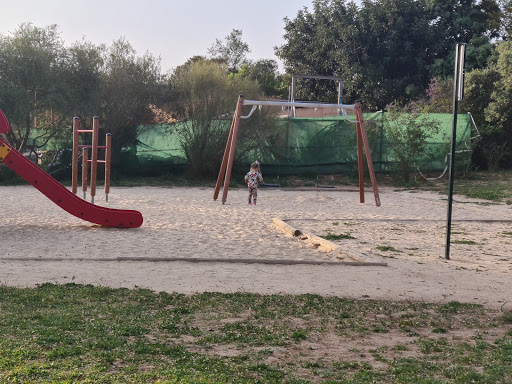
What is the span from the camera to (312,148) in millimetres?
23047

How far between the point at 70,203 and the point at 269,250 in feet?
12.9

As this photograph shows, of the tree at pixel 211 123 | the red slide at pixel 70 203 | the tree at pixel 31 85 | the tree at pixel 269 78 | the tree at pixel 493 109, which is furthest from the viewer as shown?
the tree at pixel 269 78

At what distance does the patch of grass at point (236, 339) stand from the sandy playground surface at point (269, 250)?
1.93 feet

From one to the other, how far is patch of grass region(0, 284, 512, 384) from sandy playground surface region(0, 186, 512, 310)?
589 mm

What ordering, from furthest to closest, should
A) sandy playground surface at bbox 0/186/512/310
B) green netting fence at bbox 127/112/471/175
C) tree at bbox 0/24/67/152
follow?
green netting fence at bbox 127/112/471/175 → tree at bbox 0/24/67/152 → sandy playground surface at bbox 0/186/512/310

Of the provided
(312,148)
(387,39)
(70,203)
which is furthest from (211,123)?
(387,39)

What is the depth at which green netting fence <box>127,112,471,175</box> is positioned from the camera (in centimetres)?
2256

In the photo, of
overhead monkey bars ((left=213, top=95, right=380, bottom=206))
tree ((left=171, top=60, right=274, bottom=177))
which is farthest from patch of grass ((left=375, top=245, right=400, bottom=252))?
tree ((left=171, top=60, right=274, bottom=177))

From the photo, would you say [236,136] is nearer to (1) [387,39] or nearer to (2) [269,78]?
(1) [387,39]

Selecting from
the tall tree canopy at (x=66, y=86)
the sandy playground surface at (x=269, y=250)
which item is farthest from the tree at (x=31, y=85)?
the sandy playground surface at (x=269, y=250)

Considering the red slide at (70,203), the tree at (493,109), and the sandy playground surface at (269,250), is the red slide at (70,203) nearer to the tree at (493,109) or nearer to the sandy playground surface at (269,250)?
the sandy playground surface at (269,250)

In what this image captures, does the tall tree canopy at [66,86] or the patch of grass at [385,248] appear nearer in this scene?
the patch of grass at [385,248]

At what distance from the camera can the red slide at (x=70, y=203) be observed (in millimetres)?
11104

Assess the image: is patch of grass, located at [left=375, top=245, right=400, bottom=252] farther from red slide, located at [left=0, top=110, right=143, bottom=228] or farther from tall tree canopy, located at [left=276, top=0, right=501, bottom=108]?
tall tree canopy, located at [left=276, top=0, right=501, bottom=108]
